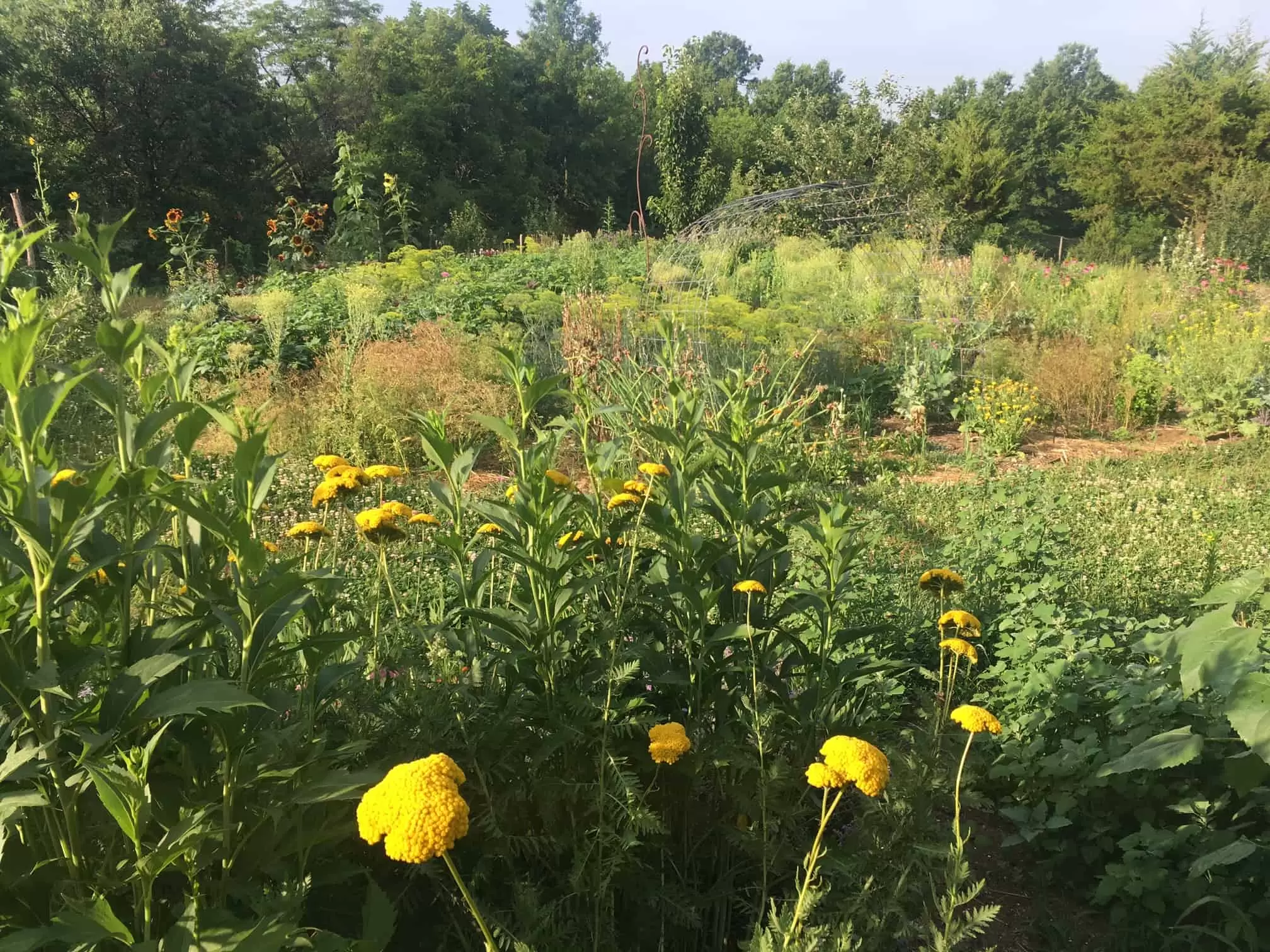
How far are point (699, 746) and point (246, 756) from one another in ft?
2.64

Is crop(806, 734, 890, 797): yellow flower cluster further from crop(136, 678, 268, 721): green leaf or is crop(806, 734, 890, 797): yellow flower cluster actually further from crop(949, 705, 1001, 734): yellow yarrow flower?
crop(136, 678, 268, 721): green leaf

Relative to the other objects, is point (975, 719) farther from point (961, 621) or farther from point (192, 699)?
point (192, 699)

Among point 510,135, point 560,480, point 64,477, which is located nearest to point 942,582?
point 560,480

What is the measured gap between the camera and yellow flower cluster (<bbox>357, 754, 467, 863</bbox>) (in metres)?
0.84

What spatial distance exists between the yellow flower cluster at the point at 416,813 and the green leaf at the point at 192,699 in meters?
0.19

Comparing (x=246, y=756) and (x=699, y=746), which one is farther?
(x=699, y=746)

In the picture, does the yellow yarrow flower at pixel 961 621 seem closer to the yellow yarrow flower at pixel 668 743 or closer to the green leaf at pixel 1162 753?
Result: the green leaf at pixel 1162 753

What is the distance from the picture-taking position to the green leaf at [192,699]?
95cm

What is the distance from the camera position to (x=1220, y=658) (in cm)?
156

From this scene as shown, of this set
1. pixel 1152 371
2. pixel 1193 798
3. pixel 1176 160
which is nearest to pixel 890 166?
pixel 1152 371

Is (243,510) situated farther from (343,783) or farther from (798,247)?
(798,247)

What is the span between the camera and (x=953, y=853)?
3.33 ft

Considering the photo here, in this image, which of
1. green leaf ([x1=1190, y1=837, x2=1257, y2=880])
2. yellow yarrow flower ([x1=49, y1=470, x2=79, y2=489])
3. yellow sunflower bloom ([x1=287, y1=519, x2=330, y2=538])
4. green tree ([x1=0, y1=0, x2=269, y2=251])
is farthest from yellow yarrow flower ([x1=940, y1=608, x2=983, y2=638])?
green tree ([x1=0, y1=0, x2=269, y2=251])

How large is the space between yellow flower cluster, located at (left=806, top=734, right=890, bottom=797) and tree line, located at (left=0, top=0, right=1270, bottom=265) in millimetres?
11710
